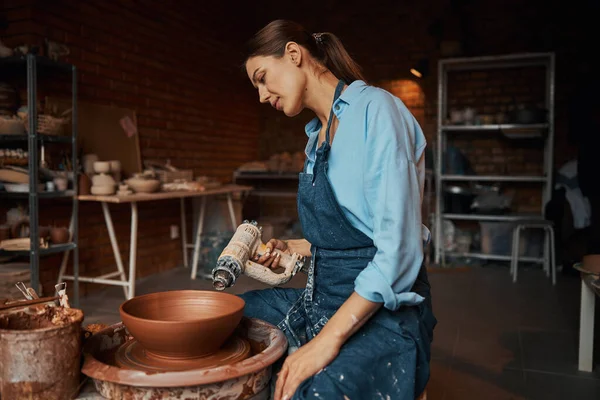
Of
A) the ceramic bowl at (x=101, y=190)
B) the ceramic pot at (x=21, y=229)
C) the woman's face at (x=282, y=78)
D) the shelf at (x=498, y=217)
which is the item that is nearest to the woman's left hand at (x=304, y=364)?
the woman's face at (x=282, y=78)

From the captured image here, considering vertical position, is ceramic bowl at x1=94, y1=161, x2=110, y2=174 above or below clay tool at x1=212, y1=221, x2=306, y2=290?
above

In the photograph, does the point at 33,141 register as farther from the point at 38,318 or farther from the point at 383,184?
the point at 383,184

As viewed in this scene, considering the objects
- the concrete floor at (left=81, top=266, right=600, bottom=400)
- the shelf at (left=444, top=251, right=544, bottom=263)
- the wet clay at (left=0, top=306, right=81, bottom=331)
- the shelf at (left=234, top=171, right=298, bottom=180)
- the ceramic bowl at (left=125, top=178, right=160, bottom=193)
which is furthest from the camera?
the shelf at (left=234, top=171, right=298, bottom=180)

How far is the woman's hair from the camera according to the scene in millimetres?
1376

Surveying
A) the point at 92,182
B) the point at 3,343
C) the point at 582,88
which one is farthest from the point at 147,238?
the point at 582,88

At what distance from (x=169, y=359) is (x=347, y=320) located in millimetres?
398

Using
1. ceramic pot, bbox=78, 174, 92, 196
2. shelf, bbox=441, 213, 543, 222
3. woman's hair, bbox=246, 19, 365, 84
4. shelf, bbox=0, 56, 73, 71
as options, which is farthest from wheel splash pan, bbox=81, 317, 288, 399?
shelf, bbox=441, 213, 543, 222

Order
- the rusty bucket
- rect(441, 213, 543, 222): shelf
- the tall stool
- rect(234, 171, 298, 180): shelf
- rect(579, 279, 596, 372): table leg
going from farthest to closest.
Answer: rect(234, 171, 298, 180): shelf → rect(441, 213, 543, 222): shelf → the tall stool → rect(579, 279, 596, 372): table leg → the rusty bucket

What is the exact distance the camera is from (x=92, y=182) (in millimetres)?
3725

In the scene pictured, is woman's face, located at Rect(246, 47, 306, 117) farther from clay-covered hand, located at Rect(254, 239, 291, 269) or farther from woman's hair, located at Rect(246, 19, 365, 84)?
clay-covered hand, located at Rect(254, 239, 291, 269)

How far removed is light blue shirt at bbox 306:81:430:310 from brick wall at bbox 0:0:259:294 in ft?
9.65

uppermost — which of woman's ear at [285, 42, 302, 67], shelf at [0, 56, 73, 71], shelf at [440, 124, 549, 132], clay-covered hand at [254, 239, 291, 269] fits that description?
shelf at [0, 56, 73, 71]

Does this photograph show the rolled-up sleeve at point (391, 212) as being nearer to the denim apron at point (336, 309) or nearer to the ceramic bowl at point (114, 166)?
the denim apron at point (336, 309)

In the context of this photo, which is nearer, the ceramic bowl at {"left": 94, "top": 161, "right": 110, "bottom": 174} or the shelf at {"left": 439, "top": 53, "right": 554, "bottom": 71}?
the ceramic bowl at {"left": 94, "top": 161, "right": 110, "bottom": 174}
